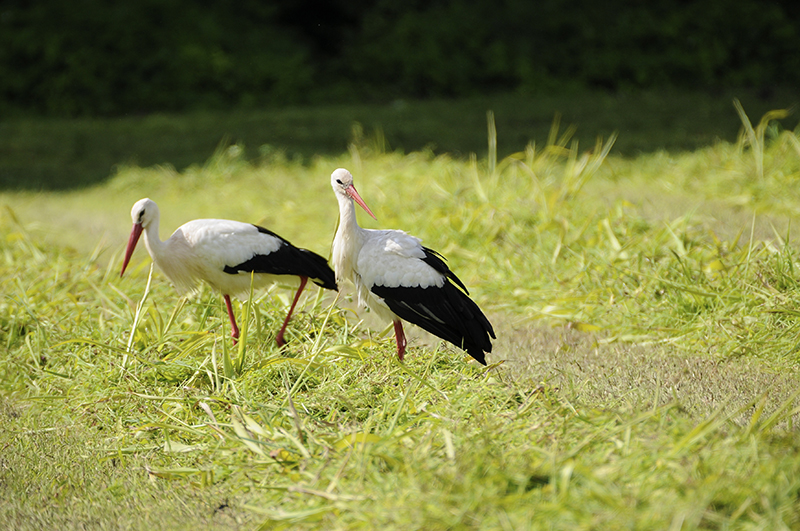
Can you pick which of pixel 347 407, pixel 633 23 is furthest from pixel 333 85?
pixel 347 407

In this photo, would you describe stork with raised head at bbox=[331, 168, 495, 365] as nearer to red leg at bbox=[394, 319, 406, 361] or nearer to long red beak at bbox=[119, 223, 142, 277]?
red leg at bbox=[394, 319, 406, 361]

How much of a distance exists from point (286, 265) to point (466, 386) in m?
1.30

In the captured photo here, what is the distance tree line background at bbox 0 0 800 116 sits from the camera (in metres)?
10.6

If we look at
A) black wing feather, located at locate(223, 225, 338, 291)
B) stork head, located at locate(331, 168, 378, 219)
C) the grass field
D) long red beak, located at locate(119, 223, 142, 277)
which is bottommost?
the grass field

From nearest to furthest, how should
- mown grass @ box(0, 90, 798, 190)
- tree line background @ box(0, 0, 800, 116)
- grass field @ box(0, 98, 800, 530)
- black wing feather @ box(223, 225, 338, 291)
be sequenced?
1. grass field @ box(0, 98, 800, 530)
2. black wing feather @ box(223, 225, 338, 291)
3. mown grass @ box(0, 90, 798, 190)
4. tree line background @ box(0, 0, 800, 116)

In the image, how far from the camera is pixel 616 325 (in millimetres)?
3732

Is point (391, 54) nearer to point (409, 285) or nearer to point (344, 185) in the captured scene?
point (344, 185)

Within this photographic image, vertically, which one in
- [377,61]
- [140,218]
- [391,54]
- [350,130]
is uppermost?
[391,54]

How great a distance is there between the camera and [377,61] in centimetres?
1121

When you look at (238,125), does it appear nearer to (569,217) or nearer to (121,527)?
(569,217)

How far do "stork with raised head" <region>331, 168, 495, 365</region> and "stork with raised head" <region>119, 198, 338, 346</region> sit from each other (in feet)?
1.61

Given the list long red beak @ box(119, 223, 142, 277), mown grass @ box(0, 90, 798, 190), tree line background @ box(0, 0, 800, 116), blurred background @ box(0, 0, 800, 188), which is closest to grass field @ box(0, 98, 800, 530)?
long red beak @ box(119, 223, 142, 277)

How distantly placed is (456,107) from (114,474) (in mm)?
8157

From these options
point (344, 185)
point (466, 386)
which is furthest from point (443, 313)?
point (344, 185)
